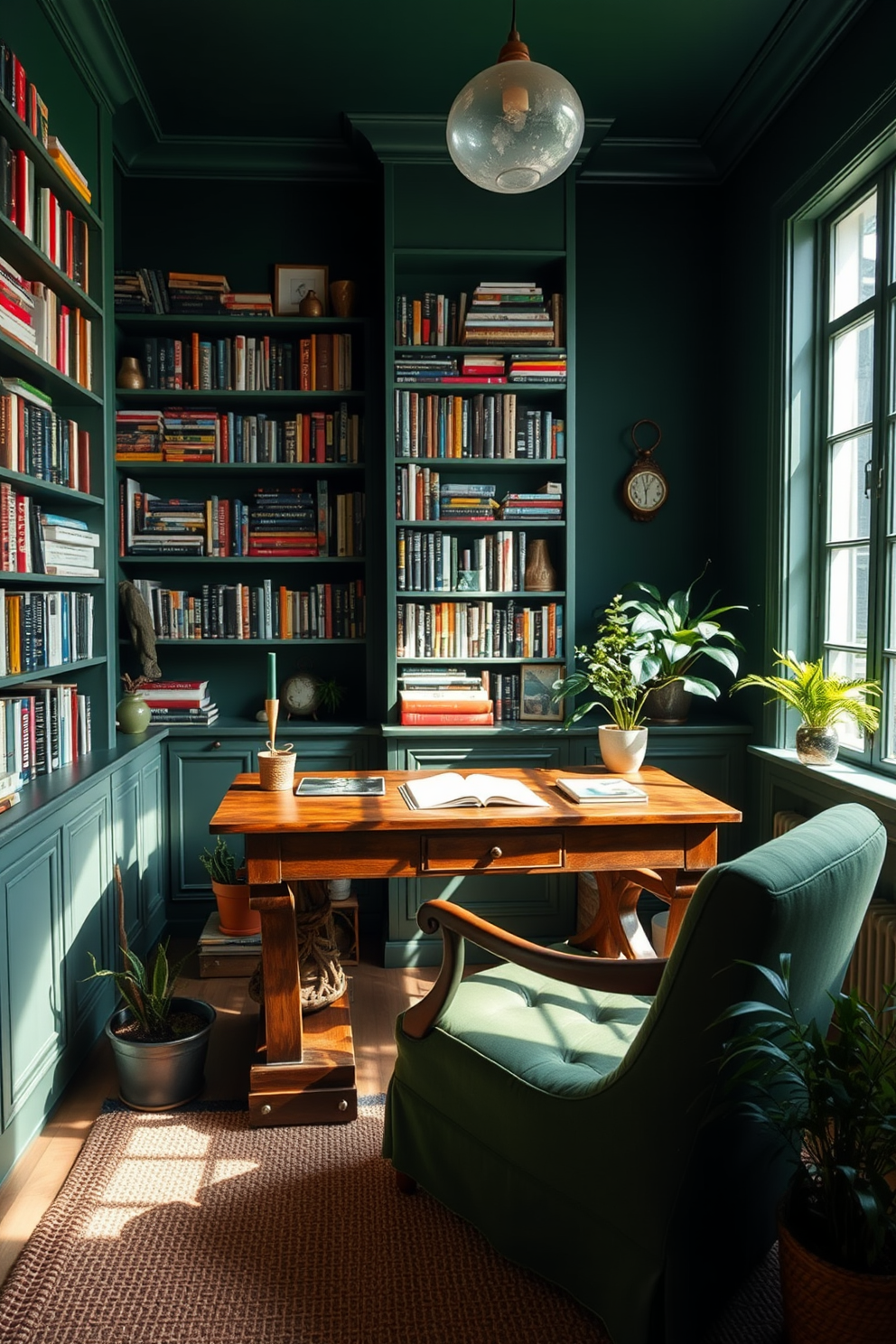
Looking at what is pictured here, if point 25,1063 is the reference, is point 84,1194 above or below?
below

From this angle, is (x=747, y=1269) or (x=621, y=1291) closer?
(x=621, y=1291)

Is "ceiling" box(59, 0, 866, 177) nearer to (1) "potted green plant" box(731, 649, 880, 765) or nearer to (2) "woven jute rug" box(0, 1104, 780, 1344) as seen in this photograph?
(1) "potted green plant" box(731, 649, 880, 765)

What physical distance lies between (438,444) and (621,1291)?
2.90m

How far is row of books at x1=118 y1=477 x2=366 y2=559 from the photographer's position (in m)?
3.82

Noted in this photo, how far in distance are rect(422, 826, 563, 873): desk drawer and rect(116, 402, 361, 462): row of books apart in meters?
2.01

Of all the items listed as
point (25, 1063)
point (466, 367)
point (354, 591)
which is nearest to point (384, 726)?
point (354, 591)

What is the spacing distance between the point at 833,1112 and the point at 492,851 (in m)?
1.03

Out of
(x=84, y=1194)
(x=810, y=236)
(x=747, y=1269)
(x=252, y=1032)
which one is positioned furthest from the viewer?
(x=810, y=236)

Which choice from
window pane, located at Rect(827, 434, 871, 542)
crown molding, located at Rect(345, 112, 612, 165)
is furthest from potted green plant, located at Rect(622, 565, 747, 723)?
crown molding, located at Rect(345, 112, 612, 165)

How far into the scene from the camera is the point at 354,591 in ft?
12.9

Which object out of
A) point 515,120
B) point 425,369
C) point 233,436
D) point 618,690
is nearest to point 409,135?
point 425,369

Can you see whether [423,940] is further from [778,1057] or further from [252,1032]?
[778,1057]

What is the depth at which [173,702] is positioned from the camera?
3.83 m

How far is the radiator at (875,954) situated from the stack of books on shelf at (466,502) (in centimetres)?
183
